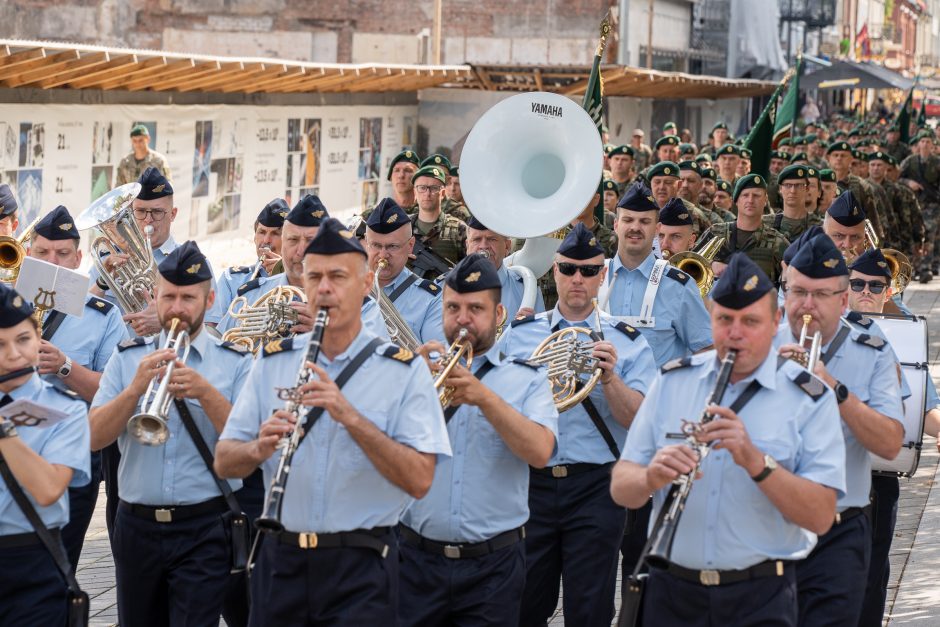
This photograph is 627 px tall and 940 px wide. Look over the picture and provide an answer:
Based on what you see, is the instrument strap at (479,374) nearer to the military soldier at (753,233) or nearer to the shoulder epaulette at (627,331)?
the shoulder epaulette at (627,331)

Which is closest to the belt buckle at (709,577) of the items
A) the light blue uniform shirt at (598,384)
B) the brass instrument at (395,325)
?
the light blue uniform shirt at (598,384)

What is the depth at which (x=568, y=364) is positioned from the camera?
267 inches

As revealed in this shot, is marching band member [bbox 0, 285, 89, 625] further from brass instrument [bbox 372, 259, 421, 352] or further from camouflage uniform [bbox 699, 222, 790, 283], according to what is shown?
camouflage uniform [bbox 699, 222, 790, 283]

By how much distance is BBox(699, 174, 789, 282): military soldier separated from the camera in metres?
11.6

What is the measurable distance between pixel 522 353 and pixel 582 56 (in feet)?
106

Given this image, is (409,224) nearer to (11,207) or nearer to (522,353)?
(522,353)

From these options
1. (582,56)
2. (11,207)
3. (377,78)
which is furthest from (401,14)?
(11,207)

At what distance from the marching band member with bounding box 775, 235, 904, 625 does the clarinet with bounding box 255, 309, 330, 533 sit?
2.05m

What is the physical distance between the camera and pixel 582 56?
127 ft

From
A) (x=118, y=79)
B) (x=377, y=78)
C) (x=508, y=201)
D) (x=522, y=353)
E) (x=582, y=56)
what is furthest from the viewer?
(x=582, y=56)

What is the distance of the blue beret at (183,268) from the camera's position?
629cm

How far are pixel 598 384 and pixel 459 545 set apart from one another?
1364mm

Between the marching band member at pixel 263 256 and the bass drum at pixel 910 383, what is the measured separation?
3.54 m

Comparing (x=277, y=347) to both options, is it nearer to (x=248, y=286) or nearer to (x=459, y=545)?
(x=459, y=545)
